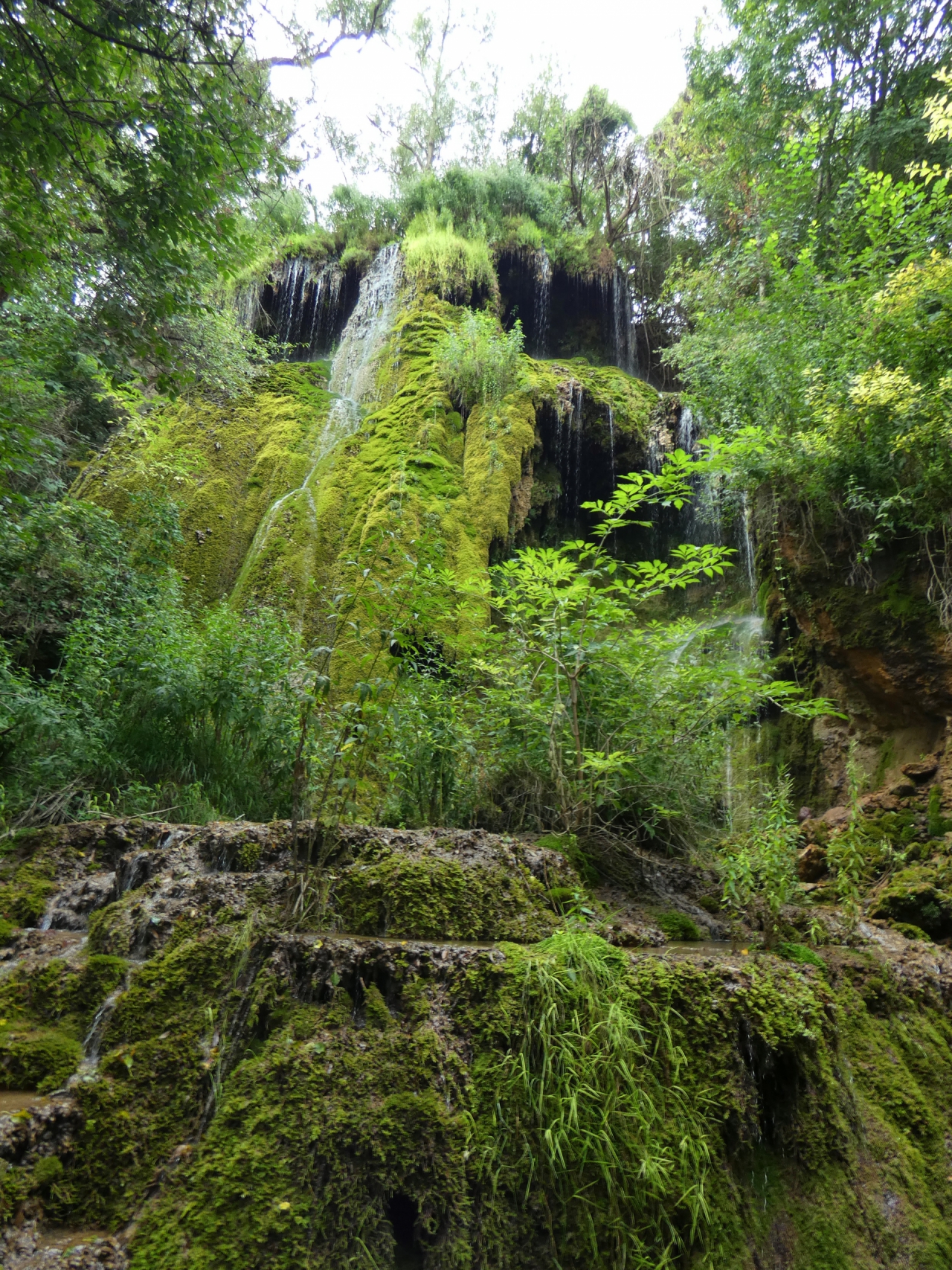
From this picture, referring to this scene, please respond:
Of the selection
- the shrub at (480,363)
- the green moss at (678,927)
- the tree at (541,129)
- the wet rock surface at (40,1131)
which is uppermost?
the tree at (541,129)

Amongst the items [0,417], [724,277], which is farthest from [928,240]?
[0,417]

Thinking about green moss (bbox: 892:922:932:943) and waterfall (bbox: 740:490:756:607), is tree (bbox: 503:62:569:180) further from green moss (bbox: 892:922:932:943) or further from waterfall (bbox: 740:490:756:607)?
green moss (bbox: 892:922:932:943)

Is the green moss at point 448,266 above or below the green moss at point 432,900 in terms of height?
above

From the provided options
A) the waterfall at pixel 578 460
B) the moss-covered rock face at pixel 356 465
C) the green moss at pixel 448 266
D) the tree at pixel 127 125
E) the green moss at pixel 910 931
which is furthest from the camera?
the green moss at pixel 448 266

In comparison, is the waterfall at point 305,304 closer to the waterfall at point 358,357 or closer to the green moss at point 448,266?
the waterfall at point 358,357

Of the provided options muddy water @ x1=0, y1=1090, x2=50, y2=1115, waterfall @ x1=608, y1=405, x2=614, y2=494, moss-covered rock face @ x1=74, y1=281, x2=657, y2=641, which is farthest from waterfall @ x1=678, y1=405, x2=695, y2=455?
muddy water @ x1=0, y1=1090, x2=50, y2=1115

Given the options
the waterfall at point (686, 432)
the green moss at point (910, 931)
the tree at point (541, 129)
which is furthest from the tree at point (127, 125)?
the tree at point (541, 129)

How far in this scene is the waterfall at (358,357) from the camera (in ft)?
37.6

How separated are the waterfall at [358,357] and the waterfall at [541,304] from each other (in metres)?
3.17

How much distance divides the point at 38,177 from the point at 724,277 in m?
10.7

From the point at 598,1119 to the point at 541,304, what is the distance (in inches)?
638

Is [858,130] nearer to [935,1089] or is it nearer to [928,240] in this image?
[928,240]

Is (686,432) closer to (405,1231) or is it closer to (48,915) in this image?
(48,915)

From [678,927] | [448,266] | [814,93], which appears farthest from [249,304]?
[678,927]
